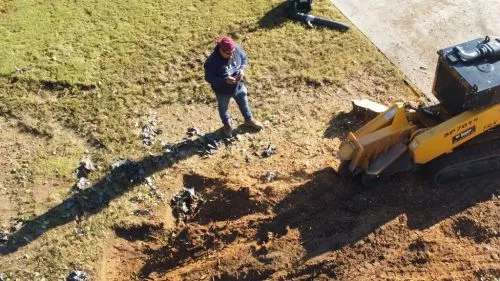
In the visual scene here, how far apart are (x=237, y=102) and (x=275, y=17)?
328 centimetres

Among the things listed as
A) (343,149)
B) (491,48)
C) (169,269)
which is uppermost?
(491,48)

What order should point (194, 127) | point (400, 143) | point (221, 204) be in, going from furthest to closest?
point (194, 127) → point (221, 204) → point (400, 143)

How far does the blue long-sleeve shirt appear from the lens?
845 cm

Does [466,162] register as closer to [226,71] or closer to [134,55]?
[226,71]

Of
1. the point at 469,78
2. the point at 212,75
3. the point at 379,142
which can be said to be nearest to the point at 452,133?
the point at 469,78

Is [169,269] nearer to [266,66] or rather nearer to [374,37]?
[266,66]

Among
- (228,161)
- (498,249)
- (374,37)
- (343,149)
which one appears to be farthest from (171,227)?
(374,37)

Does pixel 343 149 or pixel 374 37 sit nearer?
pixel 343 149

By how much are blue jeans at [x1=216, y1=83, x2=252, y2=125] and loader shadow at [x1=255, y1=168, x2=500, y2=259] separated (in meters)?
1.62

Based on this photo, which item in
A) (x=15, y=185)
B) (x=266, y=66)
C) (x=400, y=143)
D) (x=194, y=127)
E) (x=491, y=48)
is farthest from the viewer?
(x=266, y=66)

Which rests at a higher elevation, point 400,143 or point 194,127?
point 400,143

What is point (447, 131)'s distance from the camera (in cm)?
763

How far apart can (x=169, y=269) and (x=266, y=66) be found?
4.41 meters

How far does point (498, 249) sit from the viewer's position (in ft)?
26.0
